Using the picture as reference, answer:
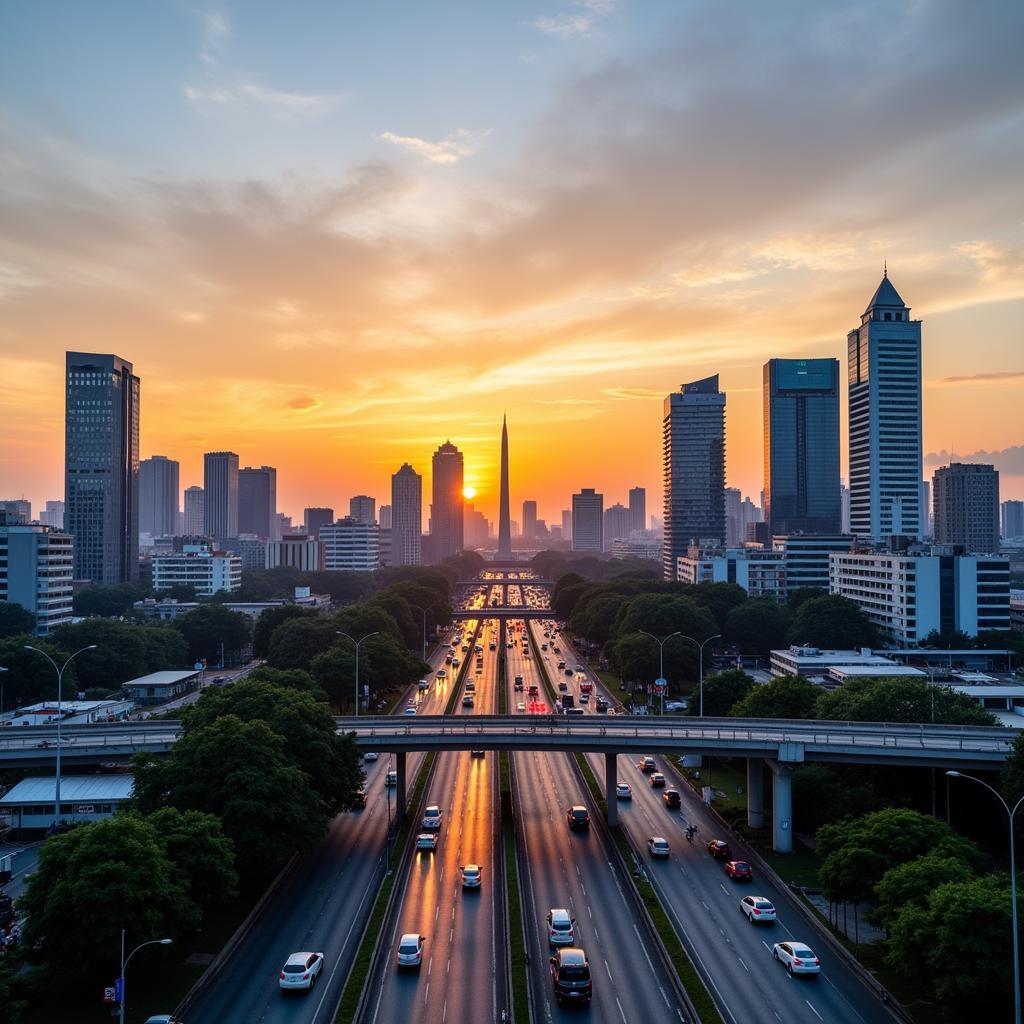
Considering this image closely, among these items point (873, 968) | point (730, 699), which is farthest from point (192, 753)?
point (730, 699)

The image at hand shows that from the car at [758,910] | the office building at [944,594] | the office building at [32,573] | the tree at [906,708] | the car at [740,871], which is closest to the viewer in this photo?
the car at [758,910]

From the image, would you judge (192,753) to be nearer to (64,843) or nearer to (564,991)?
(64,843)

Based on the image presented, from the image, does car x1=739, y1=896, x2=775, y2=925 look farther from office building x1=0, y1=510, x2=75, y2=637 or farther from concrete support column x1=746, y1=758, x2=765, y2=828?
office building x1=0, y1=510, x2=75, y2=637

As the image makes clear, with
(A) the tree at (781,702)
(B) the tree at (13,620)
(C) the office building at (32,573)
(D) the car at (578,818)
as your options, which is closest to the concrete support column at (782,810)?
(D) the car at (578,818)

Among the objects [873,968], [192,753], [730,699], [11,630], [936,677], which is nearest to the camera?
[873,968]

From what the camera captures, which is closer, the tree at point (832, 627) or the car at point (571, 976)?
the car at point (571, 976)

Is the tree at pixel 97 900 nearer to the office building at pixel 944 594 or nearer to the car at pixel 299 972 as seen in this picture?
the car at pixel 299 972
